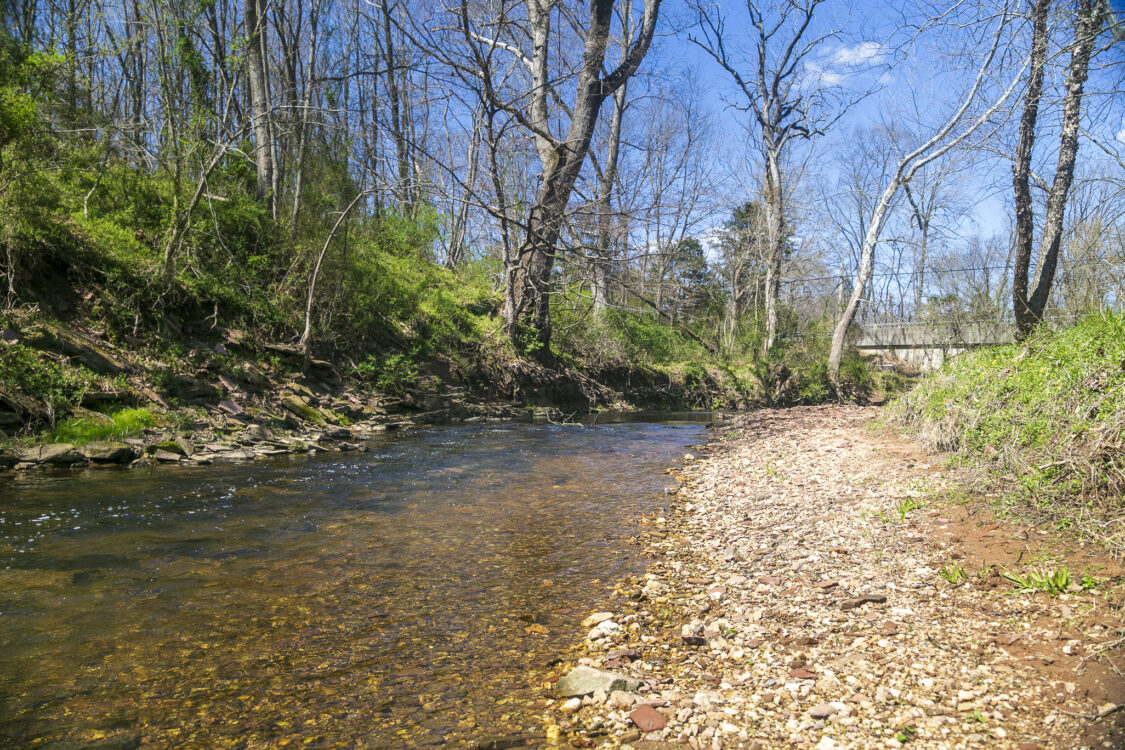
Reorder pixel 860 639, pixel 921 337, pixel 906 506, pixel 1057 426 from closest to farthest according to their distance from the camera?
pixel 860 639 → pixel 1057 426 → pixel 906 506 → pixel 921 337

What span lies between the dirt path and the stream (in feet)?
1.52

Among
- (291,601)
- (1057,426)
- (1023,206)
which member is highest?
(1023,206)

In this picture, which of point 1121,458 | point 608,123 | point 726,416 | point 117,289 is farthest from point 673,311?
point 1121,458

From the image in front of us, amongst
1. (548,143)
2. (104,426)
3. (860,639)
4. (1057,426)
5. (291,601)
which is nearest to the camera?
(860,639)

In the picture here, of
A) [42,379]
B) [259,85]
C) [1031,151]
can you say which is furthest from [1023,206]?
[259,85]

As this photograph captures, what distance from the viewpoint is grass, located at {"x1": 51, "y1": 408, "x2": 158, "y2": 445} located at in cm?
707

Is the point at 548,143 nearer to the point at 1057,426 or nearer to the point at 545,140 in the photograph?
the point at 545,140

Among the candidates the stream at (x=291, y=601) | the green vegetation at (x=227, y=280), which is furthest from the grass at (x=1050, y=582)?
the green vegetation at (x=227, y=280)

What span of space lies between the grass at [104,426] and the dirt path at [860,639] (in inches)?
267

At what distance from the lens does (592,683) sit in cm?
283

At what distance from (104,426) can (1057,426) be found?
31.8 feet

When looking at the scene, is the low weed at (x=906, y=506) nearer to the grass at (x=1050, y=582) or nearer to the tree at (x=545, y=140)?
the grass at (x=1050, y=582)

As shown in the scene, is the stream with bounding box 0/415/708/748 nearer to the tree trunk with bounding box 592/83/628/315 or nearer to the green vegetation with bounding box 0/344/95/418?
the green vegetation with bounding box 0/344/95/418

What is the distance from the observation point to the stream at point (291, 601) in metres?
2.61
